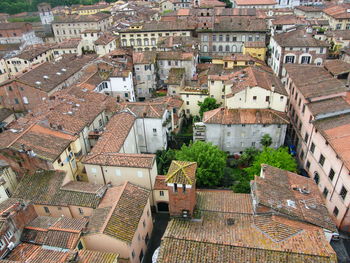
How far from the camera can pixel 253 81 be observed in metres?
47.1

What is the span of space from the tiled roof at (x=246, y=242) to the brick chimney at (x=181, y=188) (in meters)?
1.44

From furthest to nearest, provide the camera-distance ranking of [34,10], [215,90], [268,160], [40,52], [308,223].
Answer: [34,10]
[40,52]
[215,90]
[268,160]
[308,223]

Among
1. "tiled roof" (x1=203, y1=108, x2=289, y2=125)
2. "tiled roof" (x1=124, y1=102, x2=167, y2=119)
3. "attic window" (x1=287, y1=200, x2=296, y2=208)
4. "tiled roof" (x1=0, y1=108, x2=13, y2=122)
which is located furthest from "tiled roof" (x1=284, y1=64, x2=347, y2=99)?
"tiled roof" (x1=0, y1=108, x2=13, y2=122)

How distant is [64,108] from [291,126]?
3958 cm

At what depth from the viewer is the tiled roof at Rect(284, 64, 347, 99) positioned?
1740 inches

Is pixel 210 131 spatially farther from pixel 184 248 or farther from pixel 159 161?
pixel 184 248

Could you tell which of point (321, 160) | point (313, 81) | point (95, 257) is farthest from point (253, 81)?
point (95, 257)

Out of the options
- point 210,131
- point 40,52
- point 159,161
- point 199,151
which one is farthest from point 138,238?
point 40,52

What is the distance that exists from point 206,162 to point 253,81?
17.3 metres

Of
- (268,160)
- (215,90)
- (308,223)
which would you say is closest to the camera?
(308,223)

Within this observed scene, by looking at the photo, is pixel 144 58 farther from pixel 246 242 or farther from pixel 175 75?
pixel 246 242

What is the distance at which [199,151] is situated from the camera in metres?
39.5

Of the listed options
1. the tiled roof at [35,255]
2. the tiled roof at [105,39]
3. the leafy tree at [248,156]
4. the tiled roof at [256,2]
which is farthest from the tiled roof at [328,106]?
the tiled roof at [256,2]

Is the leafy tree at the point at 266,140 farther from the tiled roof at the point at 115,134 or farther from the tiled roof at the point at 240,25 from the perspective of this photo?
the tiled roof at the point at 240,25
